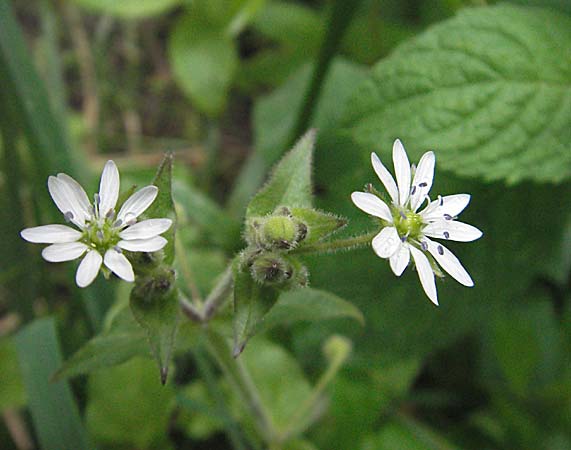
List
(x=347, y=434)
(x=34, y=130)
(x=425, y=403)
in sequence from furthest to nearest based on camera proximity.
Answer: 1. (x=425, y=403)
2. (x=347, y=434)
3. (x=34, y=130)

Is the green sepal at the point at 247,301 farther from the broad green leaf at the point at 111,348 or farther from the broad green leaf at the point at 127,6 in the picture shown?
the broad green leaf at the point at 127,6

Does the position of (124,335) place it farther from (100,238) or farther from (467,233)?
(467,233)

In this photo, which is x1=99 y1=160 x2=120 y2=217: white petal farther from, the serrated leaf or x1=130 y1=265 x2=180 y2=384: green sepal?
the serrated leaf

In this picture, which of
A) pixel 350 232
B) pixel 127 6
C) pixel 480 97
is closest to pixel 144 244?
pixel 350 232

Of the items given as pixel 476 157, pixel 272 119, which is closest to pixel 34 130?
pixel 272 119

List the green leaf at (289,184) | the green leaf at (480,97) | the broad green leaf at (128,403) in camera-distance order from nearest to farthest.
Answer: the green leaf at (289,184) → the green leaf at (480,97) → the broad green leaf at (128,403)

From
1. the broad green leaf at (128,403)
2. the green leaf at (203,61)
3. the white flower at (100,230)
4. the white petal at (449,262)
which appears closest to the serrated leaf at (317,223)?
the white petal at (449,262)

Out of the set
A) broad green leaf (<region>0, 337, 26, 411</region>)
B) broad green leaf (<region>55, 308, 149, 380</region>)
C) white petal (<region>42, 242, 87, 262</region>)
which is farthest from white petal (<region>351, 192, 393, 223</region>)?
broad green leaf (<region>0, 337, 26, 411</region>)
